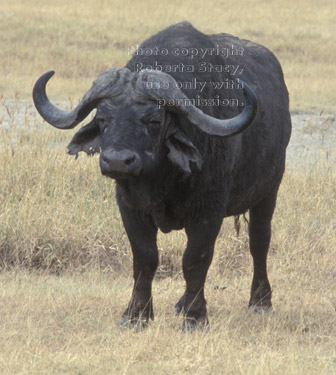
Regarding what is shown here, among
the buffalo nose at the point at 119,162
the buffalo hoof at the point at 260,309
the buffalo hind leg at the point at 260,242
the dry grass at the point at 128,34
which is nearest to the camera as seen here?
the buffalo nose at the point at 119,162

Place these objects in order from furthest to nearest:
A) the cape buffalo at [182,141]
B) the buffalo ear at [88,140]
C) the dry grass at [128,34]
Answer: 1. the dry grass at [128,34]
2. the buffalo ear at [88,140]
3. the cape buffalo at [182,141]

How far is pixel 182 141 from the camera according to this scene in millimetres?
4594

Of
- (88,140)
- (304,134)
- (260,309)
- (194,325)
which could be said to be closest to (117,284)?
(260,309)

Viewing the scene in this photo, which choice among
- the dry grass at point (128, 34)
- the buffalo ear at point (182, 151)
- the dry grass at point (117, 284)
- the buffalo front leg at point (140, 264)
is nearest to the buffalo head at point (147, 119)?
the buffalo ear at point (182, 151)

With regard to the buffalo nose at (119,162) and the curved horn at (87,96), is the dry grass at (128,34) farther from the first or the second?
the buffalo nose at (119,162)

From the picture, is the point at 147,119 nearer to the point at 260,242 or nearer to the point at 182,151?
the point at 182,151

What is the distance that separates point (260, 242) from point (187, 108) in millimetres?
1980

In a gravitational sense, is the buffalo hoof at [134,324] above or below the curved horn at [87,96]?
below

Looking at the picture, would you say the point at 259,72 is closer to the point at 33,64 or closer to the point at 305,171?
the point at 305,171

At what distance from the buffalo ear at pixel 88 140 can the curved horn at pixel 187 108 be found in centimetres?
44

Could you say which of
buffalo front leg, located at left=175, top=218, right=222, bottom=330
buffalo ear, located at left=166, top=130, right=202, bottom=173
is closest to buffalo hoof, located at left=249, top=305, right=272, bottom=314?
buffalo front leg, located at left=175, top=218, right=222, bottom=330

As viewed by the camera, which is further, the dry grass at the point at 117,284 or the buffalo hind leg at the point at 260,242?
the buffalo hind leg at the point at 260,242

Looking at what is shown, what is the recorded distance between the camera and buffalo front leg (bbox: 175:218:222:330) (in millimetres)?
5016

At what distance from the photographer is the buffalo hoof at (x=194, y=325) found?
199 inches
